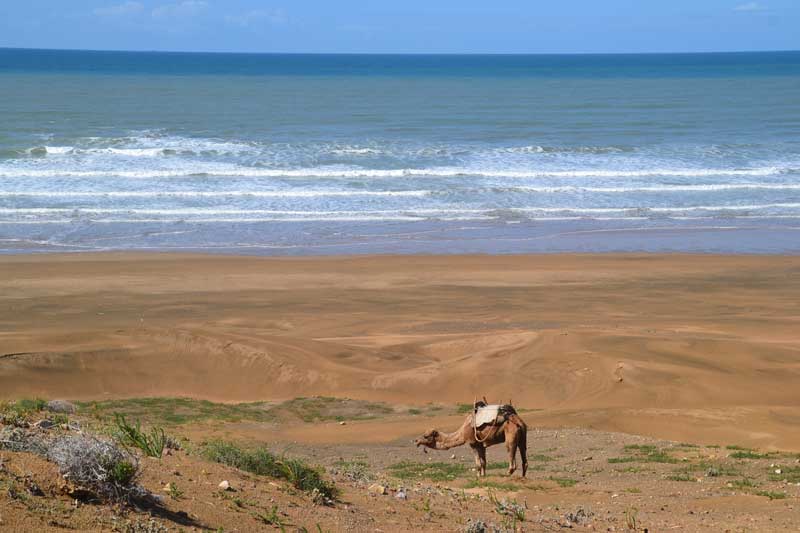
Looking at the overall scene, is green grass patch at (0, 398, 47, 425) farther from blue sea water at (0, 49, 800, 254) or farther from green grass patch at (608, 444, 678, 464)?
blue sea water at (0, 49, 800, 254)

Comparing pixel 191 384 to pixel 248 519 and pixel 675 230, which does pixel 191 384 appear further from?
pixel 675 230

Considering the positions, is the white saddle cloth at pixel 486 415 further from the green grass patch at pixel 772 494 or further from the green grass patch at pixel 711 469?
the green grass patch at pixel 772 494

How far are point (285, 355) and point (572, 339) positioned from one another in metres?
4.54

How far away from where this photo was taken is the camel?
921 centimetres

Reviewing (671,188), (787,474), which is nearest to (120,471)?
(787,474)

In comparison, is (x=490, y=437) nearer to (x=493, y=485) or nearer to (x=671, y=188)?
(x=493, y=485)

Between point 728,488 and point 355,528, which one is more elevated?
point 355,528

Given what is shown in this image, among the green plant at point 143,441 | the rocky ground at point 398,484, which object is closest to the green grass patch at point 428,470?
the rocky ground at point 398,484

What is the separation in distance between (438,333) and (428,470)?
7200 millimetres

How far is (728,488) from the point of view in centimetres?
900

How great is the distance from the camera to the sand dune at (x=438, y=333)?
1366 centimetres

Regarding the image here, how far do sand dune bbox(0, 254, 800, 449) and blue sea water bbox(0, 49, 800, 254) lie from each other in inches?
107

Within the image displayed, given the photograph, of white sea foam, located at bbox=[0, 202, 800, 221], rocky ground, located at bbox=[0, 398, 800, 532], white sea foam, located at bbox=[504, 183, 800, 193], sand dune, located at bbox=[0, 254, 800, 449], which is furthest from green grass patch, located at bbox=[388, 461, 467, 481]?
white sea foam, located at bbox=[504, 183, 800, 193]

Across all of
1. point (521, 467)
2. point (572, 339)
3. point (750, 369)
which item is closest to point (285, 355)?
point (572, 339)
